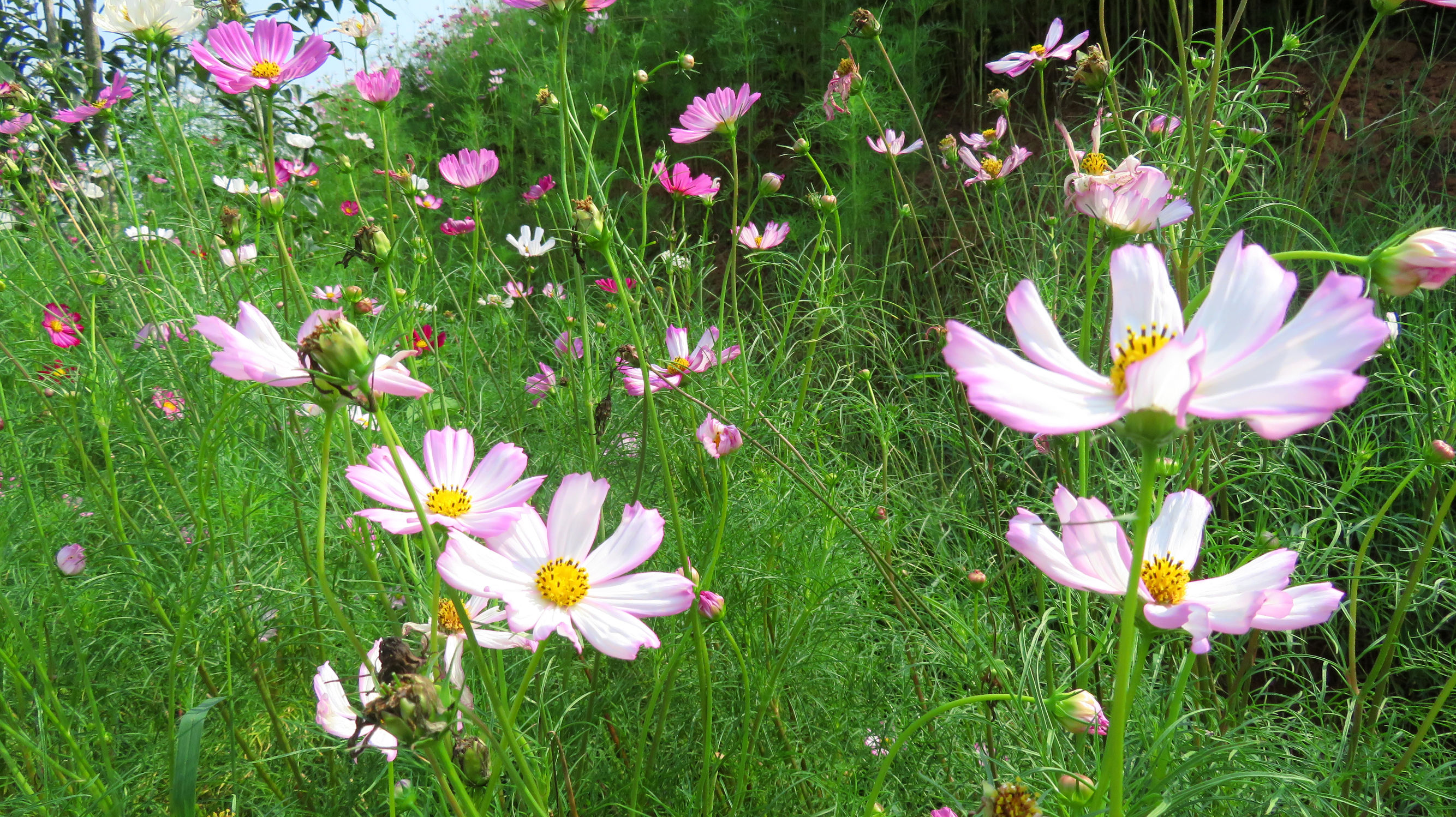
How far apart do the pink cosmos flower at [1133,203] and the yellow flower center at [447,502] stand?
1.58ft

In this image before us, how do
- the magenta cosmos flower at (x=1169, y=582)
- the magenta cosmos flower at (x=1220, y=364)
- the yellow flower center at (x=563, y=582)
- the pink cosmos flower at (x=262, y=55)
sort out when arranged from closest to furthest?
the magenta cosmos flower at (x=1220, y=364)
the magenta cosmos flower at (x=1169, y=582)
the yellow flower center at (x=563, y=582)
the pink cosmos flower at (x=262, y=55)

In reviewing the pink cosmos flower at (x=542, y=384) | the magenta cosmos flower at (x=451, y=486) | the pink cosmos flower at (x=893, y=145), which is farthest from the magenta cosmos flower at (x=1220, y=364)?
the pink cosmos flower at (x=542, y=384)

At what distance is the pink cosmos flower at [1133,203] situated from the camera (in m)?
0.62

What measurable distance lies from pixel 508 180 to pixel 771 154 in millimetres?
1126

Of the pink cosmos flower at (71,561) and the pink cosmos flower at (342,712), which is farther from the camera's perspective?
the pink cosmos flower at (71,561)

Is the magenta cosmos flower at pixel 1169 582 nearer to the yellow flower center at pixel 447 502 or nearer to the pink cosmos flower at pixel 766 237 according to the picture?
the yellow flower center at pixel 447 502

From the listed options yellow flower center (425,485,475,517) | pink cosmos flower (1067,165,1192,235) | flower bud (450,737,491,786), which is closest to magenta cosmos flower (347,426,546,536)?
yellow flower center (425,485,475,517)

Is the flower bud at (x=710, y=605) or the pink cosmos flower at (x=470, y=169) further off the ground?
the pink cosmos flower at (x=470, y=169)

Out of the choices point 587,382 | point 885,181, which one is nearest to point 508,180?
point 885,181

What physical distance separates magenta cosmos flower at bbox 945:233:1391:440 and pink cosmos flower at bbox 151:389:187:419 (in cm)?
113

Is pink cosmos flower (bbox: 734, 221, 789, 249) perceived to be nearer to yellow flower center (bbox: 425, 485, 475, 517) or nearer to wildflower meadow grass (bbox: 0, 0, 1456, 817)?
wildflower meadow grass (bbox: 0, 0, 1456, 817)

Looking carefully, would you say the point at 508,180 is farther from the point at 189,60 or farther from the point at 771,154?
the point at 189,60

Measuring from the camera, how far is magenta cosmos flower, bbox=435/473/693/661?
448 mm

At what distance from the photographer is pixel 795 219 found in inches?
111
